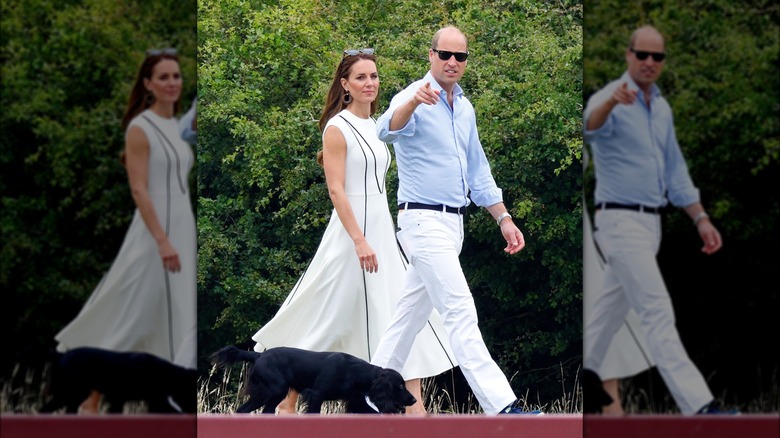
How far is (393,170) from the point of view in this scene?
1268 cm

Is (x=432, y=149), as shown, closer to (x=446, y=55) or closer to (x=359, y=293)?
(x=446, y=55)

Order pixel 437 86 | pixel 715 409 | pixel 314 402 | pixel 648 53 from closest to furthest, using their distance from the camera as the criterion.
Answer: pixel 648 53
pixel 715 409
pixel 437 86
pixel 314 402

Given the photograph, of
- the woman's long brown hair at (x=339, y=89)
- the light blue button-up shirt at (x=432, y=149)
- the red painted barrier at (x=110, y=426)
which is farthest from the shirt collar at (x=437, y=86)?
the red painted barrier at (x=110, y=426)

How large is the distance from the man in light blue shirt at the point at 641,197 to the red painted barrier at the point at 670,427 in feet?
0.09

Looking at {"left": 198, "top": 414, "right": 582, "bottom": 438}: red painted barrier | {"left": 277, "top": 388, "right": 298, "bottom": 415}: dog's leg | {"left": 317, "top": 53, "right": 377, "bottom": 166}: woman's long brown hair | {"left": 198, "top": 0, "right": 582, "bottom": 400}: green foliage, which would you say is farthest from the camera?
{"left": 198, "top": 0, "right": 582, "bottom": 400}: green foliage

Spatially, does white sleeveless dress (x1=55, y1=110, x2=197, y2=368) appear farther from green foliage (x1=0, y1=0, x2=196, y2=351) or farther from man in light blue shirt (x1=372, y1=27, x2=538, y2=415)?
man in light blue shirt (x1=372, y1=27, x2=538, y2=415)

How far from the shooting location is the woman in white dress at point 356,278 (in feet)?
24.5

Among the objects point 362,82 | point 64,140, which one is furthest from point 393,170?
point 64,140

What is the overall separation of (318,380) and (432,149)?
1.41 meters

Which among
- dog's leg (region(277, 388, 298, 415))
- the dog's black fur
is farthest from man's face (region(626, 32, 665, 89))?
dog's leg (region(277, 388, 298, 415))

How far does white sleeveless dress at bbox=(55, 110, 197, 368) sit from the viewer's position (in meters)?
2.37

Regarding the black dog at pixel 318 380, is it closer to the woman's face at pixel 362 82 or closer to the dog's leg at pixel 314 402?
the dog's leg at pixel 314 402

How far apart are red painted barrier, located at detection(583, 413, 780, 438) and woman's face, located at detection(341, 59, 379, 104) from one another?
17.8ft

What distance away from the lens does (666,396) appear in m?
2.36
